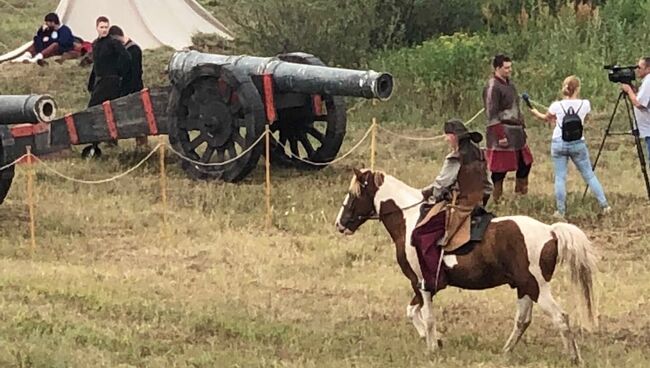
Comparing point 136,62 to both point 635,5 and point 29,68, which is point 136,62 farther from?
point 635,5

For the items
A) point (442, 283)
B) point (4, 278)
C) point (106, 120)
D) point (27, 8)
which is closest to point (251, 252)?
point (4, 278)

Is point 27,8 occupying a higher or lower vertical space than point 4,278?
higher

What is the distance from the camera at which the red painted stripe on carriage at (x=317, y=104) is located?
1575 centimetres

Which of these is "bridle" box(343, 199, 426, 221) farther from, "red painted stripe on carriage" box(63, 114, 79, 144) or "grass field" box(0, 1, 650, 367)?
"red painted stripe on carriage" box(63, 114, 79, 144)

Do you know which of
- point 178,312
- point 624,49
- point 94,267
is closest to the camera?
point 178,312

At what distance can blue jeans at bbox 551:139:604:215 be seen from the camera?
42.8 ft

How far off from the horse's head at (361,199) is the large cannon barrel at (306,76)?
5306 millimetres

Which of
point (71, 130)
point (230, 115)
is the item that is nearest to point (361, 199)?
point (230, 115)

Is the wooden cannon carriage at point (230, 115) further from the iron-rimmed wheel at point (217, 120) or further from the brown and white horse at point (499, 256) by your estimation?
the brown and white horse at point (499, 256)

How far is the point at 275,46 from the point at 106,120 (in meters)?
7.09

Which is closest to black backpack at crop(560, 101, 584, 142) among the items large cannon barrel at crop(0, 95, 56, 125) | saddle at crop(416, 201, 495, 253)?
saddle at crop(416, 201, 495, 253)

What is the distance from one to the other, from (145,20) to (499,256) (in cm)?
1804

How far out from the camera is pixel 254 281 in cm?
1081

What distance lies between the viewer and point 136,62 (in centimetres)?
1772
